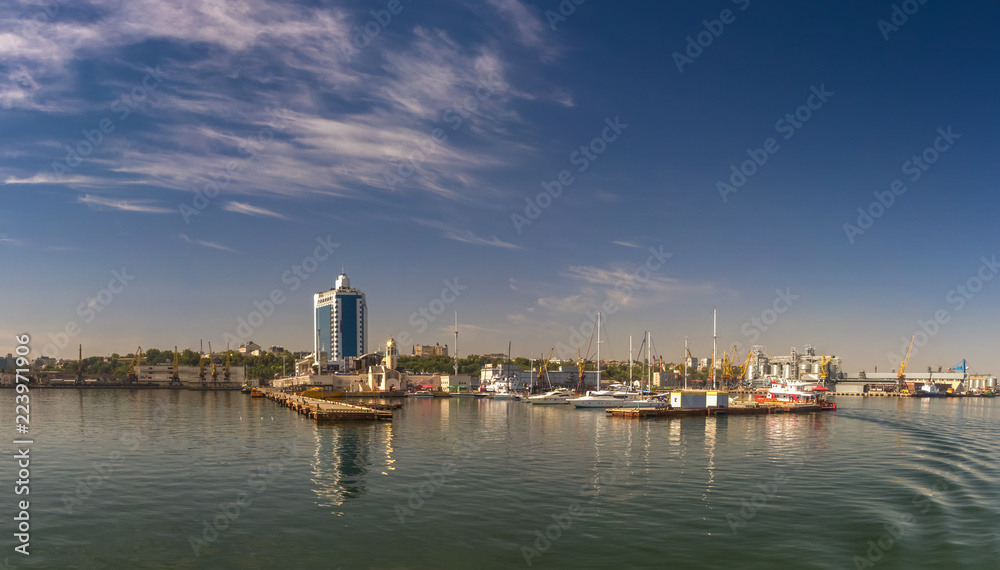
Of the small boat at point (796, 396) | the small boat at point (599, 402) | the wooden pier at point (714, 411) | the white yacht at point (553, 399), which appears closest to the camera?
the wooden pier at point (714, 411)

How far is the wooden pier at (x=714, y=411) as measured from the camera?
97562 mm

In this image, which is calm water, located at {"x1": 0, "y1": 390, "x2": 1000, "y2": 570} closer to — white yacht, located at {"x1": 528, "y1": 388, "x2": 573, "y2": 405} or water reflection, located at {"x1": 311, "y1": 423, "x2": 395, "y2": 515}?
water reflection, located at {"x1": 311, "y1": 423, "x2": 395, "y2": 515}

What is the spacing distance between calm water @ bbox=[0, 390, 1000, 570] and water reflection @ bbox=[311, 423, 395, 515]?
0.24 meters

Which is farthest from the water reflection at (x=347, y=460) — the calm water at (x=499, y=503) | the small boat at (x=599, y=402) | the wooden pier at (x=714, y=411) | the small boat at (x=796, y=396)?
the small boat at (x=796, y=396)

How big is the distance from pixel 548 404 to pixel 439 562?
4726 inches

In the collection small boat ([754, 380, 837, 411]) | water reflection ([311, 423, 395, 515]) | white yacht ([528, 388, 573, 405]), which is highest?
water reflection ([311, 423, 395, 515])

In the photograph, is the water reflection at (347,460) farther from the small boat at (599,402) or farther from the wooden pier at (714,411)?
the small boat at (599,402)

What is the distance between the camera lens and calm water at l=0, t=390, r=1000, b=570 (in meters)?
24.3

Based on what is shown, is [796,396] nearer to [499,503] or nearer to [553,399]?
[553,399]

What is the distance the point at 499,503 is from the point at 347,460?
19.1 m

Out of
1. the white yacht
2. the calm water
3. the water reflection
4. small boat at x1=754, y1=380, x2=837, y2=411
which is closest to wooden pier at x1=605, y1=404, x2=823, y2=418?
small boat at x1=754, y1=380, x2=837, y2=411

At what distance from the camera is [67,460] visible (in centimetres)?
4556

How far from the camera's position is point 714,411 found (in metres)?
103

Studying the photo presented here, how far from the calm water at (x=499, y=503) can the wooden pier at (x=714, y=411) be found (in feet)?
114
